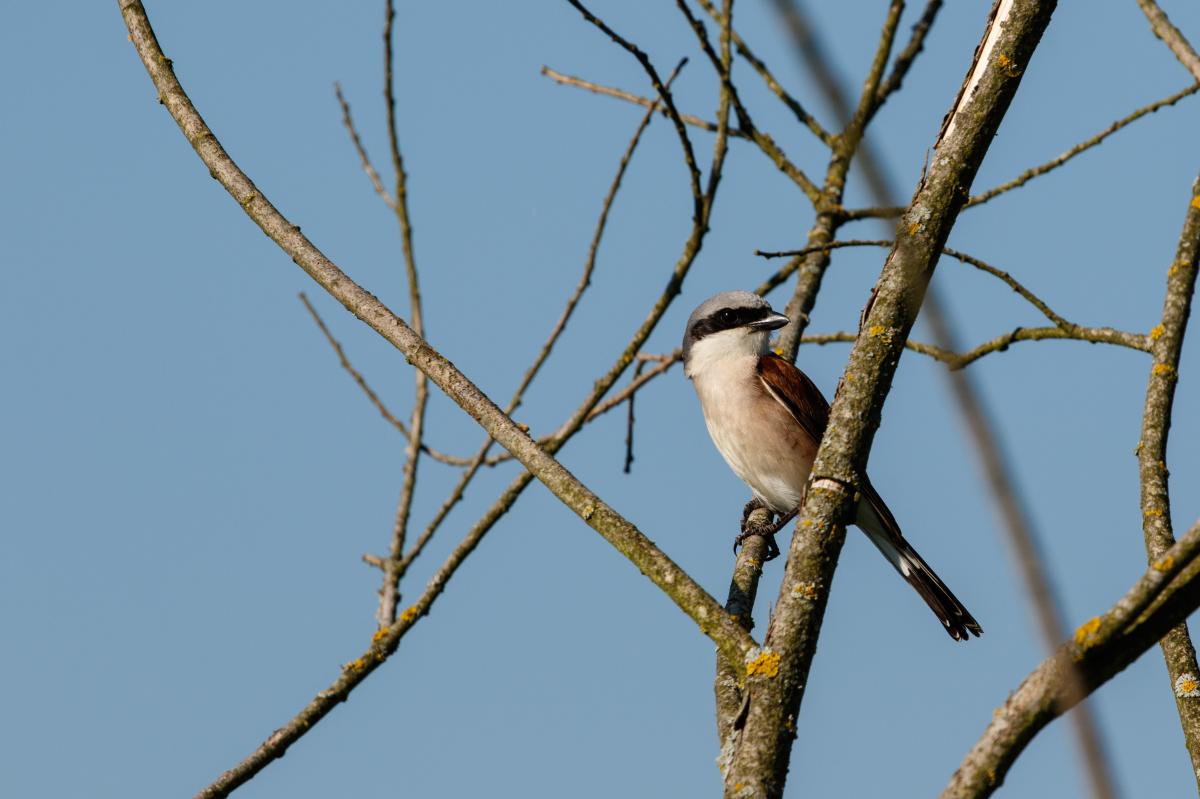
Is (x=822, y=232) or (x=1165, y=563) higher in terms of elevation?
(x=822, y=232)

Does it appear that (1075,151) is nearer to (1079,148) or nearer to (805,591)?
(1079,148)

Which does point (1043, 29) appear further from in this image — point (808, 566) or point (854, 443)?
point (808, 566)

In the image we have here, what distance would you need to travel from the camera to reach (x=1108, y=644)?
1.82m

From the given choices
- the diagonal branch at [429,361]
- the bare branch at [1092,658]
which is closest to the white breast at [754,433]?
the diagonal branch at [429,361]

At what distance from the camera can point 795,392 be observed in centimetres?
611

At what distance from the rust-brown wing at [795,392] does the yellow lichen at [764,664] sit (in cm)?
348

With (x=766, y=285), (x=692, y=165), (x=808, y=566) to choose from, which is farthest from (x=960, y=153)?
(x=766, y=285)

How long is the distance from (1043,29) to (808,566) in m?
1.22

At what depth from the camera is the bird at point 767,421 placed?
Answer: 5.82 metres

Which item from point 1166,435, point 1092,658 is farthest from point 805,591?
point 1166,435

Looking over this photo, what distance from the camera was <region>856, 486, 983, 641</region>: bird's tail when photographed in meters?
5.69

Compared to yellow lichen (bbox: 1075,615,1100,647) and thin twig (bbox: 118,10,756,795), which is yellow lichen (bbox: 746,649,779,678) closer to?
thin twig (bbox: 118,10,756,795)

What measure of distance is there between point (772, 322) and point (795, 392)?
37 centimetres

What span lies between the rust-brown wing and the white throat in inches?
4.3
